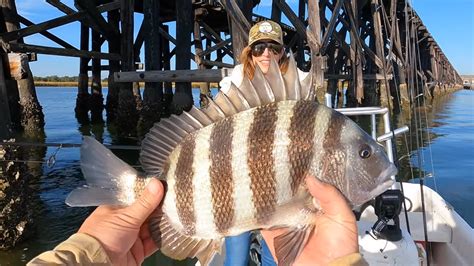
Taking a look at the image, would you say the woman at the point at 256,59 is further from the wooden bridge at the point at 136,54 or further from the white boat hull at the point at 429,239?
the wooden bridge at the point at 136,54

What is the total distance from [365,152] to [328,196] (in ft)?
0.54

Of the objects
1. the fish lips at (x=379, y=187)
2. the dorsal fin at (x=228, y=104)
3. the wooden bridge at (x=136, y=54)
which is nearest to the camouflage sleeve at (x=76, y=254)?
the dorsal fin at (x=228, y=104)

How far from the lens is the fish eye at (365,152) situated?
1114 millimetres

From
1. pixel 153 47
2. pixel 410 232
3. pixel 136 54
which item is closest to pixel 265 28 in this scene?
pixel 410 232

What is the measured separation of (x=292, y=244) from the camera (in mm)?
1128

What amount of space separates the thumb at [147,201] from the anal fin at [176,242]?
0.15 feet

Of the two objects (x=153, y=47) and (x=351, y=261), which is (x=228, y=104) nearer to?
(x=351, y=261)

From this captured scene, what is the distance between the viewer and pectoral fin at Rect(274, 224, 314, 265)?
1.12 m

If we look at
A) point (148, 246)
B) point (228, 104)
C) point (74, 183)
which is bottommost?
point (74, 183)

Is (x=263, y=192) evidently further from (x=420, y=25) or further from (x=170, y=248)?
(x=420, y=25)

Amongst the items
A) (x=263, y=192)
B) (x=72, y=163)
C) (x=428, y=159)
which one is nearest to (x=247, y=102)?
(x=263, y=192)

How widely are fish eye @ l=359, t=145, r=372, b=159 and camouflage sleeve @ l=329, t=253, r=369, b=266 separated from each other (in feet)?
0.86

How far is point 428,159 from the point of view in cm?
682

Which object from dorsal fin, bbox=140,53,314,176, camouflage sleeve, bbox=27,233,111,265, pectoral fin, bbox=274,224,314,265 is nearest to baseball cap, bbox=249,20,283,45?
dorsal fin, bbox=140,53,314,176
